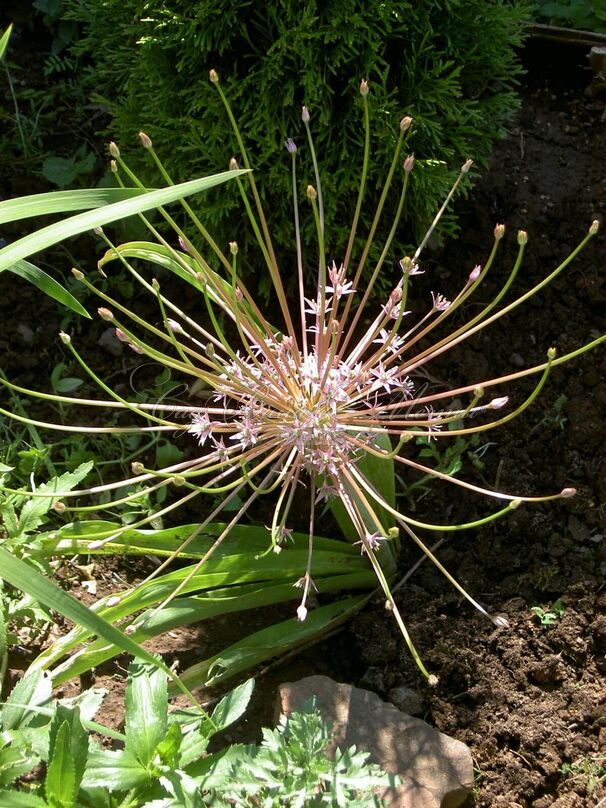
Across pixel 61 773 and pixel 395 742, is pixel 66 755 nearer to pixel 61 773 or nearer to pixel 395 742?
pixel 61 773

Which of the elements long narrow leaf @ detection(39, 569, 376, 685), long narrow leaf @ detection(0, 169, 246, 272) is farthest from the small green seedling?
long narrow leaf @ detection(0, 169, 246, 272)

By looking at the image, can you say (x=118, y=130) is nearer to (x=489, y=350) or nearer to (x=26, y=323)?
(x=26, y=323)

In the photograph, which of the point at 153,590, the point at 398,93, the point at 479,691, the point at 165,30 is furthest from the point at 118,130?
the point at 479,691

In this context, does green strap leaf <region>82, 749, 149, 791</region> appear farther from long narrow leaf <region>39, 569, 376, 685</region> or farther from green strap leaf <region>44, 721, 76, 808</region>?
Result: long narrow leaf <region>39, 569, 376, 685</region>

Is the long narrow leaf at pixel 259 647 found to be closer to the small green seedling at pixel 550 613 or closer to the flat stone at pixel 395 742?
the flat stone at pixel 395 742

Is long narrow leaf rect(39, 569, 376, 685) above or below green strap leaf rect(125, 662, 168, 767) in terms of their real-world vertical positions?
below

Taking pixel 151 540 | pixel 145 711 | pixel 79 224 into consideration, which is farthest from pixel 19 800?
pixel 79 224
